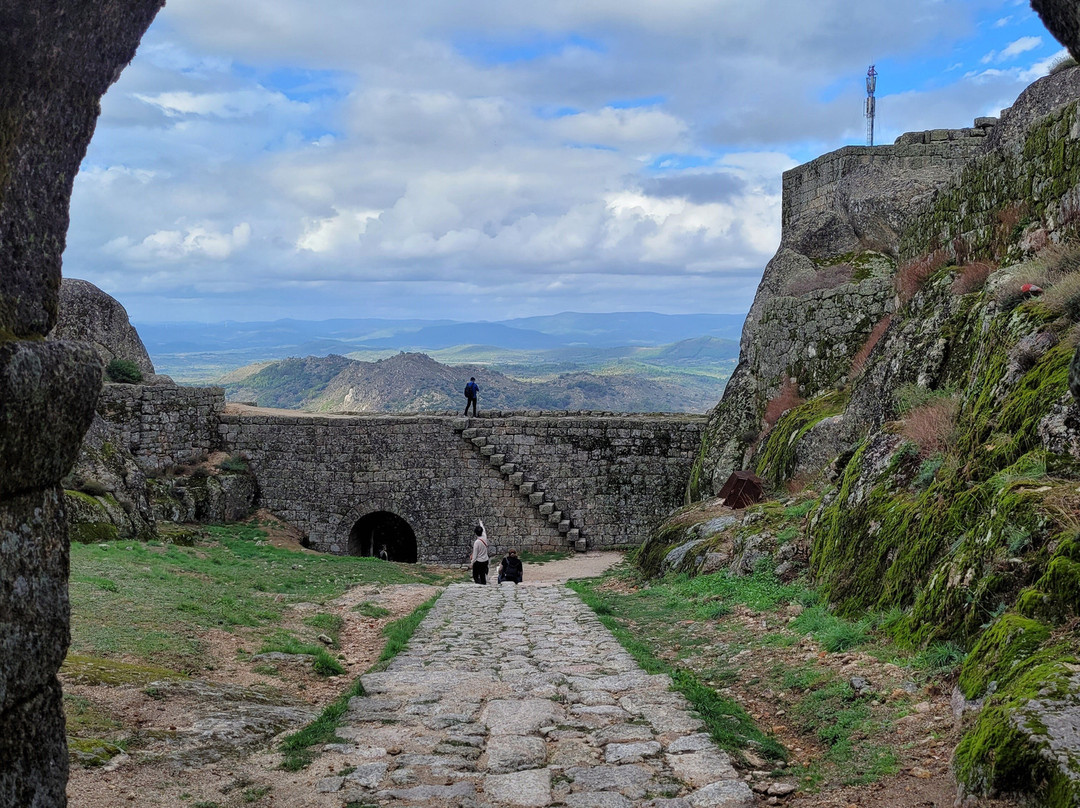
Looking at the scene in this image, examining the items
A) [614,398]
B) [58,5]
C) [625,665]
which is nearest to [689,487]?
[625,665]

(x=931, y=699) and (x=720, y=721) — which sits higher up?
(x=931, y=699)

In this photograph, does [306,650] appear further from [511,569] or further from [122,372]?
[122,372]

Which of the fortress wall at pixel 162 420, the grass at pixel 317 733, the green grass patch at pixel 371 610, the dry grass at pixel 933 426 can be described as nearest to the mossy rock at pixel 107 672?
the grass at pixel 317 733

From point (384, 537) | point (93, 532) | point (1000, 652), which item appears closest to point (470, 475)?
point (384, 537)

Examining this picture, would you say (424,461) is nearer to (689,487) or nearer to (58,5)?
(689,487)

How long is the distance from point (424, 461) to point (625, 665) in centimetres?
1570

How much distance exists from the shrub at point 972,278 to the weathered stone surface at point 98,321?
19.3 meters

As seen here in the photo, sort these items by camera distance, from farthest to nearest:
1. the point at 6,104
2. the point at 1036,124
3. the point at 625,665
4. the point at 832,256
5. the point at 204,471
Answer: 1. the point at 204,471
2. the point at 832,256
3. the point at 1036,124
4. the point at 625,665
5. the point at 6,104

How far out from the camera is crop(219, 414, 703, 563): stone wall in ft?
76.2

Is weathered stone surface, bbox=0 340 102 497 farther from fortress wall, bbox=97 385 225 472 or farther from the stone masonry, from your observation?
fortress wall, bbox=97 385 225 472

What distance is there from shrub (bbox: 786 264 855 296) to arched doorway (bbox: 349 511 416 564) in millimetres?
11625

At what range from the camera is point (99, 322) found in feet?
75.9

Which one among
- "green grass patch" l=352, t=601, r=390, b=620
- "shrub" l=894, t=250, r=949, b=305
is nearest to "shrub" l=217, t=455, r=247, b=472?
"green grass patch" l=352, t=601, r=390, b=620

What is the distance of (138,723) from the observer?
19.3 ft
